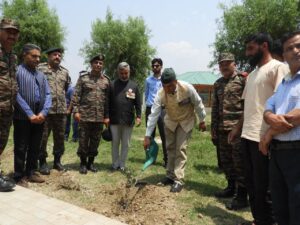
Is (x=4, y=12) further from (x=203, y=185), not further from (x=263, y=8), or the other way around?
(x=203, y=185)

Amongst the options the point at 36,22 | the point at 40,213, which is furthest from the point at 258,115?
the point at 36,22

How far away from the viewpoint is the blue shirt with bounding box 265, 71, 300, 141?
2.94m

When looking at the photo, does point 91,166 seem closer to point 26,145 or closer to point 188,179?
point 26,145

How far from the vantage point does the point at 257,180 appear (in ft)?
12.4

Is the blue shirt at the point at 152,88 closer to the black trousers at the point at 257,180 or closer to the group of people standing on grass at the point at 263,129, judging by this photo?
the group of people standing on grass at the point at 263,129

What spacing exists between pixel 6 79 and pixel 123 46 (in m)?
24.6

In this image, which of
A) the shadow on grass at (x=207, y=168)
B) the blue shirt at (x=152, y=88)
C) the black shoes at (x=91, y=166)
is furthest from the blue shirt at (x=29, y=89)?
the shadow on grass at (x=207, y=168)

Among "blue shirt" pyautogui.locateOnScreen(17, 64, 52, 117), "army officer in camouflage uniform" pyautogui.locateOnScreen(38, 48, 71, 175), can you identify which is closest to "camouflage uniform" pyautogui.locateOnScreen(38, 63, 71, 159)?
"army officer in camouflage uniform" pyautogui.locateOnScreen(38, 48, 71, 175)

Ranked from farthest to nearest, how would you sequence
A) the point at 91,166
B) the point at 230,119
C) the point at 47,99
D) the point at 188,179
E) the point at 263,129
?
the point at 91,166, the point at 188,179, the point at 47,99, the point at 230,119, the point at 263,129

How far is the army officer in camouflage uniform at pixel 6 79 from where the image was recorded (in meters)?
4.77

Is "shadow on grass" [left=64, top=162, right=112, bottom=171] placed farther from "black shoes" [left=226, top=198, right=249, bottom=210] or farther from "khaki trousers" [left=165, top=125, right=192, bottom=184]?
"black shoes" [left=226, top=198, right=249, bottom=210]

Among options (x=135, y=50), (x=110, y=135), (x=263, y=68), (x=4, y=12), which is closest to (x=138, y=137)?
(x=110, y=135)

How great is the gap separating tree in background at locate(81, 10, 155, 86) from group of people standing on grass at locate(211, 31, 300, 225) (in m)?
23.2

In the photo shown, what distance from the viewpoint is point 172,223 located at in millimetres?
4195
